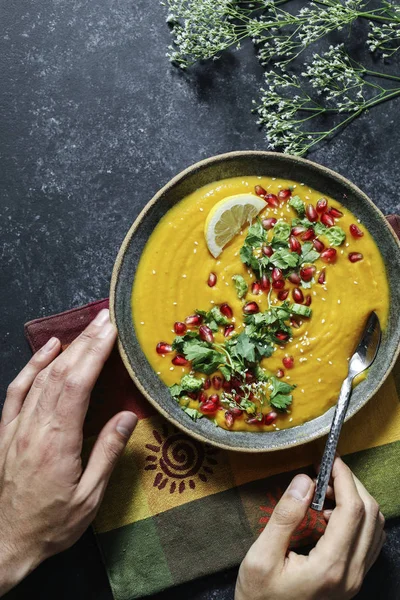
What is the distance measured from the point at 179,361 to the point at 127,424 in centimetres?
37

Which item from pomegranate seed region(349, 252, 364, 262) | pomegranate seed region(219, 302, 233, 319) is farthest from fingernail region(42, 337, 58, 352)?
pomegranate seed region(349, 252, 364, 262)

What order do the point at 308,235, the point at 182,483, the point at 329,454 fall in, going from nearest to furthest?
the point at 329,454, the point at 308,235, the point at 182,483

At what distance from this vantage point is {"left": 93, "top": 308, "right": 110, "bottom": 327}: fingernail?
316cm

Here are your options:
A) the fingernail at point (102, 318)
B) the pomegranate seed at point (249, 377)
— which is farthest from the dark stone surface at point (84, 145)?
the pomegranate seed at point (249, 377)

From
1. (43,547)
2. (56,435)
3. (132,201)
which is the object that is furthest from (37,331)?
(43,547)

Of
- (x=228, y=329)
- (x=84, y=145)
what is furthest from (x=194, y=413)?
(x=84, y=145)

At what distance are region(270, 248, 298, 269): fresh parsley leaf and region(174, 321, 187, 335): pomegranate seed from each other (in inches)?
19.3

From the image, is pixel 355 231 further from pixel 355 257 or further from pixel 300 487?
pixel 300 487

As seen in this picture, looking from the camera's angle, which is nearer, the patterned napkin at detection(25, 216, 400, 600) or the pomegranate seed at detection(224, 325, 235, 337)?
the pomegranate seed at detection(224, 325, 235, 337)

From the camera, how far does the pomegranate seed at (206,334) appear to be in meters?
3.17

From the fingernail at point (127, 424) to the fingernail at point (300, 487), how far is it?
76cm

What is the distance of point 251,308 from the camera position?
10.4ft

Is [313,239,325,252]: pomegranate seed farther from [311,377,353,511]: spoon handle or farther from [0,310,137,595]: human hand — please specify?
[0,310,137,595]: human hand

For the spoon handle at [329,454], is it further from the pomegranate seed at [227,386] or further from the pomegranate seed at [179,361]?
the pomegranate seed at [179,361]
